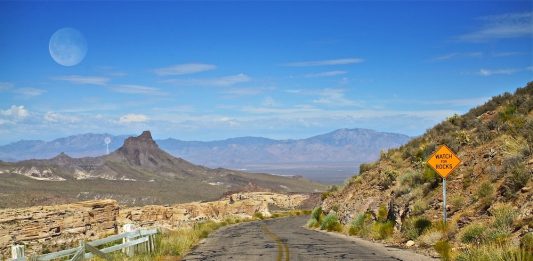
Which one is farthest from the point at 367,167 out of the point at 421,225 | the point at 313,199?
the point at 313,199

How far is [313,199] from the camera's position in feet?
325

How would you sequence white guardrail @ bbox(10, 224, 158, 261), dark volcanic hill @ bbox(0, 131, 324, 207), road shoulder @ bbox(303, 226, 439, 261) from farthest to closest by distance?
1. dark volcanic hill @ bbox(0, 131, 324, 207)
2. road shoulder @ bbox(303, 226, 439, 261)
3. white guardrail @ bbox(10, 224, 158, 261)

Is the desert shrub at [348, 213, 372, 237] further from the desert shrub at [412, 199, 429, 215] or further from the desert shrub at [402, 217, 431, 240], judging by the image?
the desert shrub at [402, 217, 431, 240]

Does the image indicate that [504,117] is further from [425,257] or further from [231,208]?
[231,208]

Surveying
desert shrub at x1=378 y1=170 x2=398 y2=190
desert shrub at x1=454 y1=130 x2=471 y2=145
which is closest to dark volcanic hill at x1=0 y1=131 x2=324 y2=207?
desert shrub at x1=378 y1=170 x2=398 y2=190

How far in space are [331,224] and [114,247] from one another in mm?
18488

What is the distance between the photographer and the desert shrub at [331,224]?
1227 inches

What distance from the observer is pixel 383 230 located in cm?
2317

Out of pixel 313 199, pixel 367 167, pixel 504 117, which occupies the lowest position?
pixel 313 199

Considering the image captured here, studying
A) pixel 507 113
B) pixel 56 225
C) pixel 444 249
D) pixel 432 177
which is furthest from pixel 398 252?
pixel 56 225

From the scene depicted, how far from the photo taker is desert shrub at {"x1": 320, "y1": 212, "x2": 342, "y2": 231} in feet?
102

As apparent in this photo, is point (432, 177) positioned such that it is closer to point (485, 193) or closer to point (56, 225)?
point (485, 193)

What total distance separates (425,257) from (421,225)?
4236mm

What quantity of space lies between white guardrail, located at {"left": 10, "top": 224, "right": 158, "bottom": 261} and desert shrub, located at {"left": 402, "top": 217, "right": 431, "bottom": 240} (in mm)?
10185
